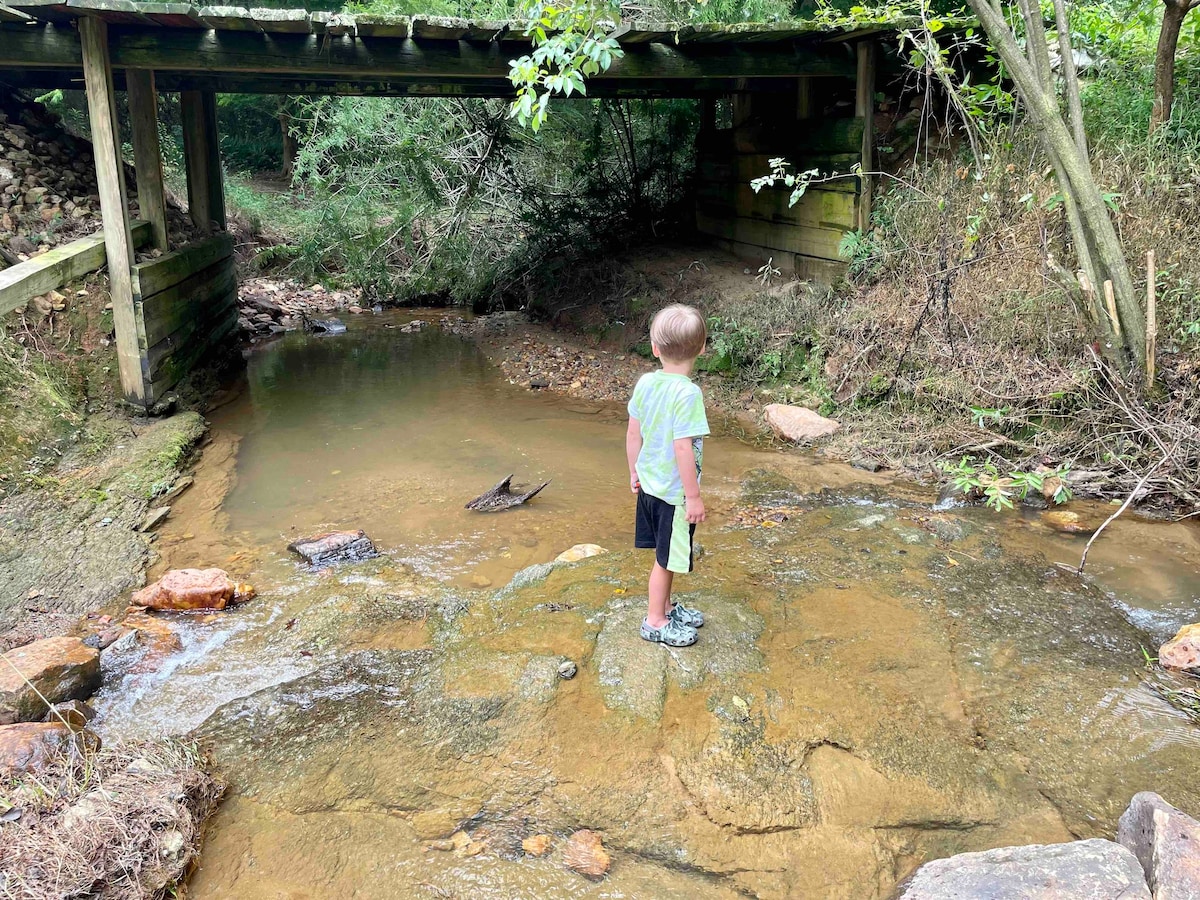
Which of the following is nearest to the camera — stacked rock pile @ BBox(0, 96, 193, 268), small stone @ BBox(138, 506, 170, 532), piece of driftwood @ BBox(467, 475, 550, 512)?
small stone @ BBox(138, 506, 170, 532)

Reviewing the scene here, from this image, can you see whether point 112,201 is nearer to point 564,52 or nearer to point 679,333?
point 564,52

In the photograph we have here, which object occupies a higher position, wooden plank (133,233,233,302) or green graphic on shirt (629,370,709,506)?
wooden plank (133,233,233,302)

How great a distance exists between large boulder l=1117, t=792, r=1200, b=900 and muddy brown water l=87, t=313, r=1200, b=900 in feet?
0.86

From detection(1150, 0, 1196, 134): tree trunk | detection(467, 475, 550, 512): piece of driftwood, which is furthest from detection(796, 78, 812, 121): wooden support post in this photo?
detection(467, 475, 550, 512): piece of driftwood

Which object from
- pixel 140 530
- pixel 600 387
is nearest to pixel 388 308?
pixel 600 387

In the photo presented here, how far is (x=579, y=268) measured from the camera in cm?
1173

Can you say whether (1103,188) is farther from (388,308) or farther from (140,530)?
(388,308)

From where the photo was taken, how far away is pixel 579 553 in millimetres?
4672

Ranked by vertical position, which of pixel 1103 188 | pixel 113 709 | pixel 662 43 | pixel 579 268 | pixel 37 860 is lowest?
pixel 113 709

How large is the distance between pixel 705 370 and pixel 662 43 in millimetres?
3249

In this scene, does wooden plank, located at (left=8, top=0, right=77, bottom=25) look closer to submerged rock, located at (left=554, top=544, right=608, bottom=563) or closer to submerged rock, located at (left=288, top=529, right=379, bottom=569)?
submerged rock, located at (left=288, top=529, right=379, bottom=569)

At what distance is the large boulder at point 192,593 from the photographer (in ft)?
13.9

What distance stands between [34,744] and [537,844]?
1.80m

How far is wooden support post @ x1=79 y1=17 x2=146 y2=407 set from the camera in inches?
261
